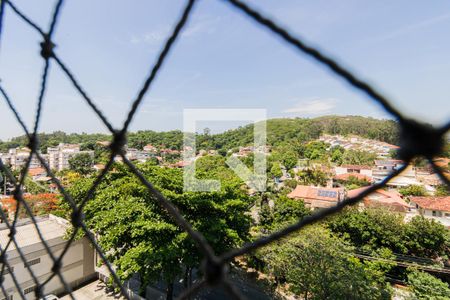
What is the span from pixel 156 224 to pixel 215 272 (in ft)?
16.0

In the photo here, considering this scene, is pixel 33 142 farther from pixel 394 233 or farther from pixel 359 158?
pixel 359 158

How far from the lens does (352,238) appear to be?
952 centimetres

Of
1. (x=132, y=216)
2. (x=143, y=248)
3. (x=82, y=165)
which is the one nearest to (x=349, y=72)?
(x=143, y=248)

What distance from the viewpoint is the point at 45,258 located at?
6.75 m

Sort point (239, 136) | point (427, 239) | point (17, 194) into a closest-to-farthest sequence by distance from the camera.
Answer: point (17, 194) → point (427, 239) → point (239, 136)

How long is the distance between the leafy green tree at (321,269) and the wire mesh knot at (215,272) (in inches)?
242

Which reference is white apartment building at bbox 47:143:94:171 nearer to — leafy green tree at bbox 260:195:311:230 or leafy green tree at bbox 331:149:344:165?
leafy green tree at bbox 260:195:311:230

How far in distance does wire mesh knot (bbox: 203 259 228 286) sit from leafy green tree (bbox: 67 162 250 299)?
4729mm

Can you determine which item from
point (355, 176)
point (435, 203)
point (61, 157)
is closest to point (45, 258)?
point (435, 203)

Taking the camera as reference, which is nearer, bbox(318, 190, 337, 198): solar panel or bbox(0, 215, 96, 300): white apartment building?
bbox(0, 215, 96, 300): white apartment building

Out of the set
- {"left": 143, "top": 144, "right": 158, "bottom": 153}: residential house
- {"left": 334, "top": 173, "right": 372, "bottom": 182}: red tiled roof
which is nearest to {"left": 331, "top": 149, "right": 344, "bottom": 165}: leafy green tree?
{"left": 334, "top": 173, "right": 372, "bottom": 182}: red tiled roof

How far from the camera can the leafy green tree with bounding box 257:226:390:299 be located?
18.1 feet

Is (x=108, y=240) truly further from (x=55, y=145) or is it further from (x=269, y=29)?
(x=55, y=145)

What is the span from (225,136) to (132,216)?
43.7 metres
